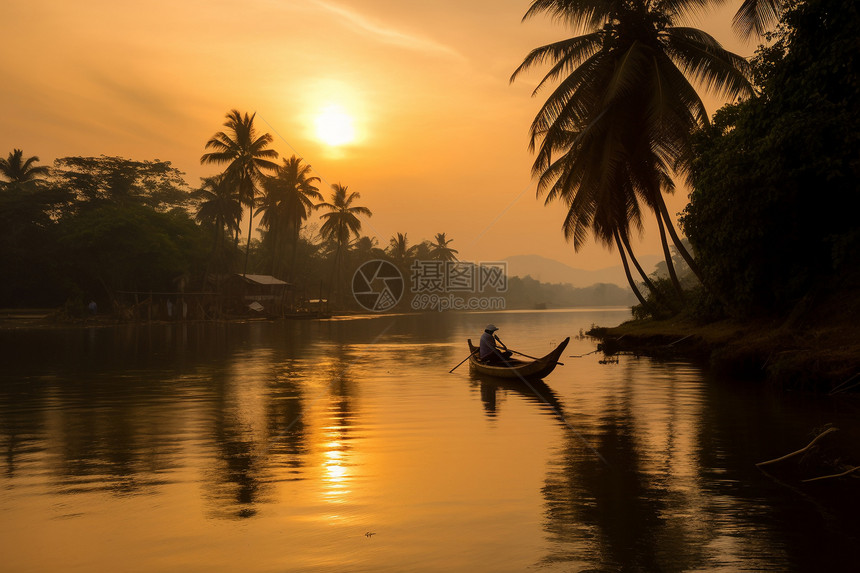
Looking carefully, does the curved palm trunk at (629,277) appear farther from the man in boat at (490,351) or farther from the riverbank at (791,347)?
the man in boat at (490,351)

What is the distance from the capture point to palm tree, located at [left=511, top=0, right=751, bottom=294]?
24375mm

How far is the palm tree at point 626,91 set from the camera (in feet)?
80.0

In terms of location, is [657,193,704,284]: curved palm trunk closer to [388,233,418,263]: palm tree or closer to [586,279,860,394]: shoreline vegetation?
[586,279,860,394]: shoreline vegetation

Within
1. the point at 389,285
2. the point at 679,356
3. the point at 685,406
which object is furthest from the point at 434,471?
the point at 389,285

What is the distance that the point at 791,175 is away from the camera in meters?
18.0

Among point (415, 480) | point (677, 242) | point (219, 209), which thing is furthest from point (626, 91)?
point (219, 209)

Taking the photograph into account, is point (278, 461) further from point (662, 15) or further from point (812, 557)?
point (662, 15)

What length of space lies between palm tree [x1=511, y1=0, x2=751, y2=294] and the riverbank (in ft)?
11.5

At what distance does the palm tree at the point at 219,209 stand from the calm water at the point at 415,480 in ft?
138

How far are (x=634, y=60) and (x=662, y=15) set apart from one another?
3.26 metres

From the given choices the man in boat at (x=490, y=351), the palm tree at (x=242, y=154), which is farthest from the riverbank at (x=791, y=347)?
the palm tree at (x=242, y=154)

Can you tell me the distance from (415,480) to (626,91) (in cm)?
2073

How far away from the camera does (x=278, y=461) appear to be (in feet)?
31.3

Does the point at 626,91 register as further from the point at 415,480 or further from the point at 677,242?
the point at 415,480
